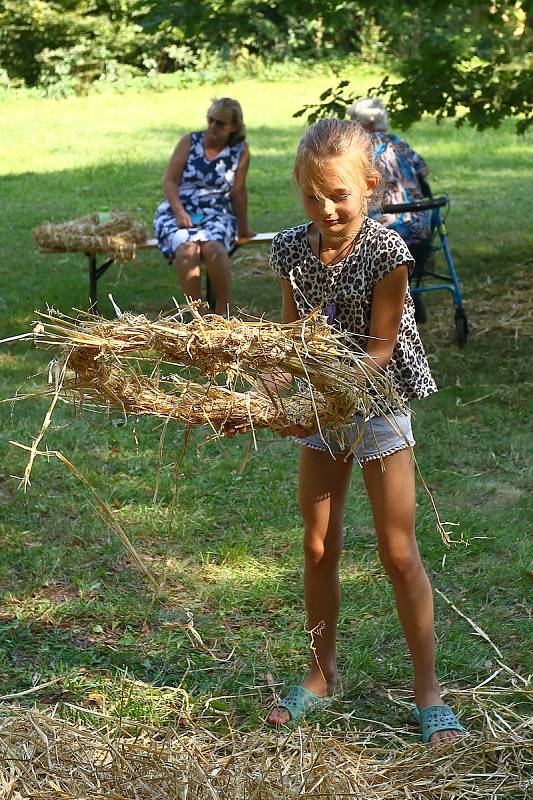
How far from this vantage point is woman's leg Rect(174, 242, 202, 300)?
7.47 m

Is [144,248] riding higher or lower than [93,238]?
lower

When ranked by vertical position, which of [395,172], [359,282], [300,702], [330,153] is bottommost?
[300,702]

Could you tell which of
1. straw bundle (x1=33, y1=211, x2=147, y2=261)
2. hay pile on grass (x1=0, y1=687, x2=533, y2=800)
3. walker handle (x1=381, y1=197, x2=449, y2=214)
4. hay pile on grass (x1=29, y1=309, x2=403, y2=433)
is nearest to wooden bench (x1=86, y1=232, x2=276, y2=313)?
straw bundle (x1=33, y1=211, x2=147, y2=261)

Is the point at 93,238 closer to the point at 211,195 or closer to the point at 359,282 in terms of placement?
the point at 211,195

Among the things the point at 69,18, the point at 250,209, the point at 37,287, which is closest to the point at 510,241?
the point at 250,209

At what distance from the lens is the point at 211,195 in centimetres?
789

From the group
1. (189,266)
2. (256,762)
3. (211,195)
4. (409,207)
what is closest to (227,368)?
(256,762)

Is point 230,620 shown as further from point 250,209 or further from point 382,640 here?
point 250,209

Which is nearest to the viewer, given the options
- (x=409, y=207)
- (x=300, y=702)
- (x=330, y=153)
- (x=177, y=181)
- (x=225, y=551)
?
(x=330, y=153)

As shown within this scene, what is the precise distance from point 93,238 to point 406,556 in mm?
5105

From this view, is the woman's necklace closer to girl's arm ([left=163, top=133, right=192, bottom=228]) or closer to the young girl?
the young girl

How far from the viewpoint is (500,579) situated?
167 inches

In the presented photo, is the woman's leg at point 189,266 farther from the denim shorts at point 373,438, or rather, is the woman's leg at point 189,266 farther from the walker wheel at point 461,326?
the denim shorts at point 373,438

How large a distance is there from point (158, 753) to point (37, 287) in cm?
645
